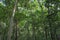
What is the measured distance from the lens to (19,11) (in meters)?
22.4

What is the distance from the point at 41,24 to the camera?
3023cm

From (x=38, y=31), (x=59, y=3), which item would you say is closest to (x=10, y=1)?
(x=59, y=3)

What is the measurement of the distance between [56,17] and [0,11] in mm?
7491

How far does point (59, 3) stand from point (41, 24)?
8897mm

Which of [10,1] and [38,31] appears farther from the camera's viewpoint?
[38,31]

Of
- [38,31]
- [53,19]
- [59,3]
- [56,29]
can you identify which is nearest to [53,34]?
[56,29]

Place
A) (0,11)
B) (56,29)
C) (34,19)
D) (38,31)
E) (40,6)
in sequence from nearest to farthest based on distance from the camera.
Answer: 1. (0,11)
2. (56,29)
3. (40,6)
4. (34,19)
5. (38,31)

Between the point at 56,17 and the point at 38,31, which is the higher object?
the point at 56,17

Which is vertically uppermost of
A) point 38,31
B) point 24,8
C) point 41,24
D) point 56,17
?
point 24,8

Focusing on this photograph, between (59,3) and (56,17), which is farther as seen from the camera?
(56,17)

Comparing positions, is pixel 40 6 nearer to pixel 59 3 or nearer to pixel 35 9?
pixel 35 9

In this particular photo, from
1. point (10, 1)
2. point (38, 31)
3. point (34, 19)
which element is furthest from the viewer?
point (38, 31)

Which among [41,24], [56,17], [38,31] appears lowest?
[38,31]

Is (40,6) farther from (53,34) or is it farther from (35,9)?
(53,34)
